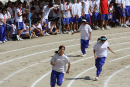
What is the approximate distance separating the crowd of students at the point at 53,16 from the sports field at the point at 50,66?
2.36 ft

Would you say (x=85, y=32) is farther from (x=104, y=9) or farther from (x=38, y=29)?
(x=104, y=9)

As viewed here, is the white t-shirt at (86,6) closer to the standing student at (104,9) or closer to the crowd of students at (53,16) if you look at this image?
the crowd of students at (53,16)

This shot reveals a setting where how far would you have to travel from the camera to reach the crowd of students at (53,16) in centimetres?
1644

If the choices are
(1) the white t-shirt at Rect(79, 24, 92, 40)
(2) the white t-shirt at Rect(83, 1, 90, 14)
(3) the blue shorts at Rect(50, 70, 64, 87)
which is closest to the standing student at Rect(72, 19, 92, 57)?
(1) the white t-shirt at Rect(79, 24, 92, 40)

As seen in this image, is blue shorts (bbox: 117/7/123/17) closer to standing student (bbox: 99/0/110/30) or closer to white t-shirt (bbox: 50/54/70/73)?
standing student (bbox: 99/0/110/30)

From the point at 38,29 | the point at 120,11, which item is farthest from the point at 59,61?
the point at 120,11

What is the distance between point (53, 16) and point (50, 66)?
290 inches

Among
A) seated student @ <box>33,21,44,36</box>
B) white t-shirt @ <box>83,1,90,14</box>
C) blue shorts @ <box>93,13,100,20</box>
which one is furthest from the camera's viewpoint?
blue shorts @ <box>93,13,100,20</box>

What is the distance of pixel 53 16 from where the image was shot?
1855 cm

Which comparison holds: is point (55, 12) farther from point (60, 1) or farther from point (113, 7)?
point (113, 7)

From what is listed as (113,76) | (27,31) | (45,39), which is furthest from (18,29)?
(113,76)

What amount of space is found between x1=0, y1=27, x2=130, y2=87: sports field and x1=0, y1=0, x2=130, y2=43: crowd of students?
0.72 metres

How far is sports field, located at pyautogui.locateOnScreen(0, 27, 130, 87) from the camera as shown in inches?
384

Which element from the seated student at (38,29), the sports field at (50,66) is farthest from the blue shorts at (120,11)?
the seated student at (38,29)
